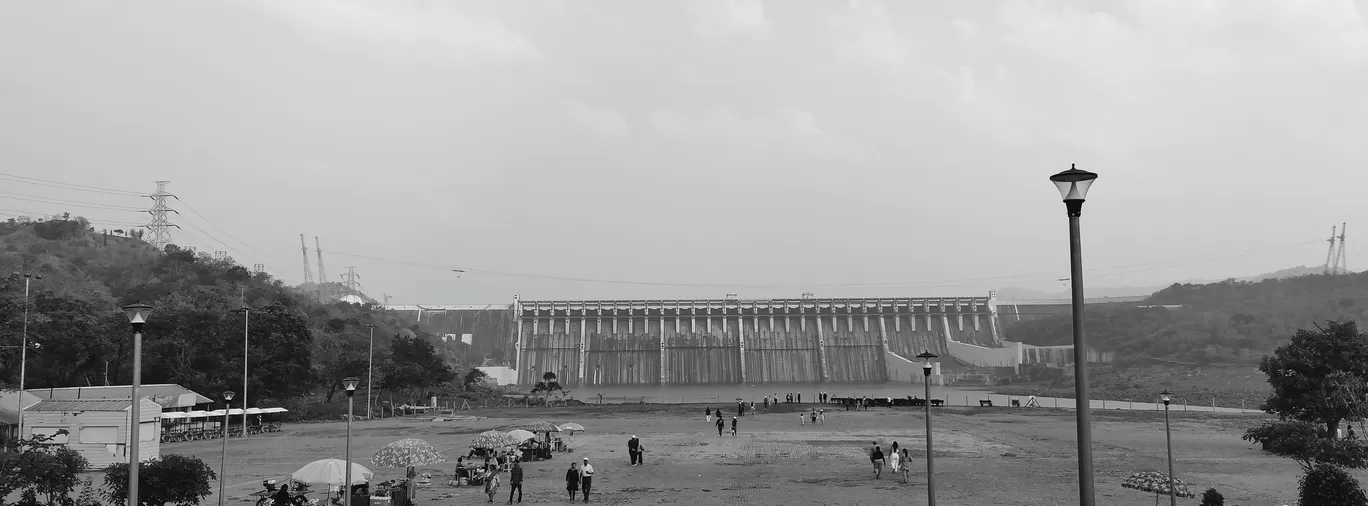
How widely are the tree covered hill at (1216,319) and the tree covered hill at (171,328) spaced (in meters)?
78.0

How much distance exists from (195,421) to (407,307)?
122599 mm

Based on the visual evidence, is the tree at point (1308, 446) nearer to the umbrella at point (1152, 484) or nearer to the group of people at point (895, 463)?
the umbrella at point (1152, 484)

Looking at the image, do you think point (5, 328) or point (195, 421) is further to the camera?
point (195, 421)

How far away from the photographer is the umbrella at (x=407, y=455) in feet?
79.1

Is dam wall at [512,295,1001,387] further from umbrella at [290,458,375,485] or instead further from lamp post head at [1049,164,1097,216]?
lamp post head at [1049,164,1097,216]

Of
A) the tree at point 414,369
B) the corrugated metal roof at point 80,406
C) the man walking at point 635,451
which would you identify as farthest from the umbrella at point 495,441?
the tree at point 414,369

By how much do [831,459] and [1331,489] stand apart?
1875 centimetres

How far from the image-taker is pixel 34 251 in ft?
358

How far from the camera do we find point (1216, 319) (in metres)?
122

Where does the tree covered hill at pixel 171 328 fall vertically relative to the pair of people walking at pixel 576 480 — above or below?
above

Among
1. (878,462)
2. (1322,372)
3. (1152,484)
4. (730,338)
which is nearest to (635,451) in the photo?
(878,462)

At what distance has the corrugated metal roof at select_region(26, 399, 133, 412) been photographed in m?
29.2

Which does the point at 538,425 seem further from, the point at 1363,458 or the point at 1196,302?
the point at 1196,302

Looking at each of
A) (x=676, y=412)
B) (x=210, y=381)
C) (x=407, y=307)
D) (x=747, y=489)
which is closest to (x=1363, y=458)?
(x=747, y=489)
